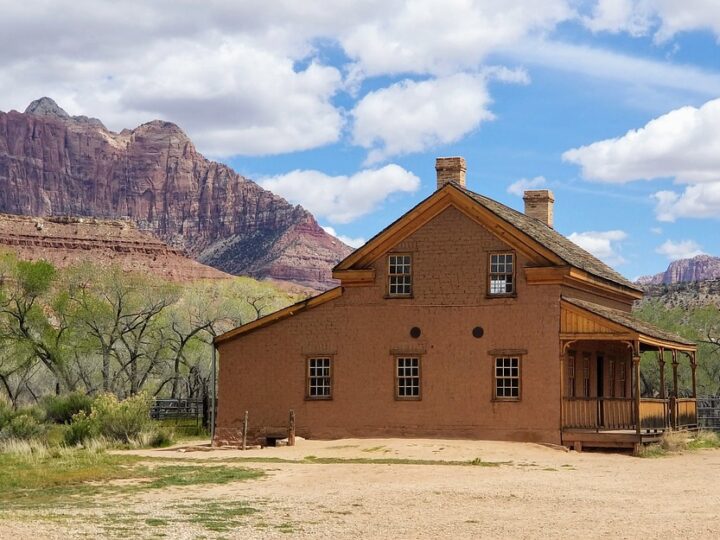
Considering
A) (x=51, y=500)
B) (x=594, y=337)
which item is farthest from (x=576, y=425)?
(x=51, y=500)

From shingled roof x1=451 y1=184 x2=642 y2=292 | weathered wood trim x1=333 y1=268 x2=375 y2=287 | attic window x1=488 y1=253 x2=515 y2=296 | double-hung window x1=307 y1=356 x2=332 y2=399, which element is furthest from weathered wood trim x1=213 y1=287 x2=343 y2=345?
shingled roof x1=451 y1=184 x2=642 y2=292

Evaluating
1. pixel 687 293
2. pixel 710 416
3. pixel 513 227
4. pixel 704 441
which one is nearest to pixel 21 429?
pixel 513 227

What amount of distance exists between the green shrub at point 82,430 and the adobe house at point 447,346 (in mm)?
3600

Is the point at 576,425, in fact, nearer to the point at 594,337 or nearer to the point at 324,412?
the point at 594,337

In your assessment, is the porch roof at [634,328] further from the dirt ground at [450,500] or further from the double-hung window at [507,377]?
the dirt ground at [450,500]

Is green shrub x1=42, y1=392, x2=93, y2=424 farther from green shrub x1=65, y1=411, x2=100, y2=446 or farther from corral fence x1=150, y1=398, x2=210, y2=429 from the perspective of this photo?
green shrub x1=65, y1=411, x2=100, y2=446

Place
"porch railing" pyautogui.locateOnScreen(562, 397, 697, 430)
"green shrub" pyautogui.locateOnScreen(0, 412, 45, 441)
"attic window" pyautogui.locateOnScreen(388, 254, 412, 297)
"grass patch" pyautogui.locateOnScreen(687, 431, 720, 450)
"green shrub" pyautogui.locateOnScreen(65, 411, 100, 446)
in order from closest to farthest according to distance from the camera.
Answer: "porch railing" pyautogui.locateOnScreen(562, 397, 697, 430)
"grass patch" pyautogui.locateOnScreen(687, 431, 720, 450)
"green shrub" pyautogui.locateOnScreen(65, 411, 100, 446)
"attic window" pyautogui.locateOnScreen(388, 254, 412, 297)
"green shrub" pyautogui.locateOnScreen(0, 412, 45, 441)

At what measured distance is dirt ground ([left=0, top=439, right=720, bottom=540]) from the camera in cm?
1511

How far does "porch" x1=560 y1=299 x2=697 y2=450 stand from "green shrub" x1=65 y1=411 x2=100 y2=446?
1314cm

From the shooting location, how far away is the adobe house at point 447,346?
99.9ft

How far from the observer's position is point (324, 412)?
1280 inches

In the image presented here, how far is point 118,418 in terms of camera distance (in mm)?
32750

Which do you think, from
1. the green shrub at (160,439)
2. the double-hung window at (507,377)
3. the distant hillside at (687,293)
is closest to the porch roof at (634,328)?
the double-hung window at (507,377)

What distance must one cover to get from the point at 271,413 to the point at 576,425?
345 inches
